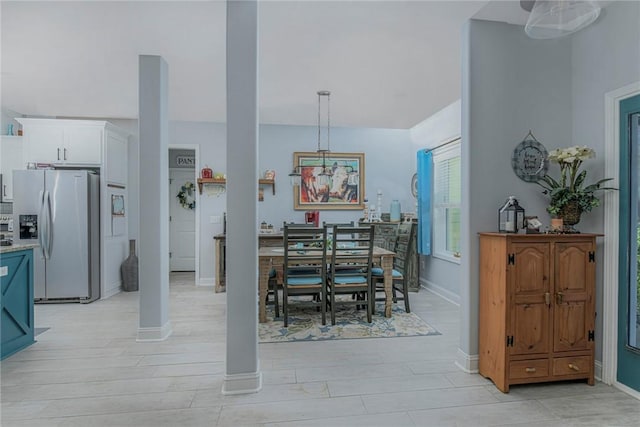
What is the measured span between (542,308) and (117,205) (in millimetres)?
5444

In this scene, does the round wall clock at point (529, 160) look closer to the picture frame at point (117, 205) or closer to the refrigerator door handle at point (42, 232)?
the picture frame at point (117, 205)

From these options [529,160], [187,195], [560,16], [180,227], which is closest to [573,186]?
[529,160]

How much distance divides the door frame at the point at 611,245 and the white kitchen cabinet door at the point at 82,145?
5732 mm

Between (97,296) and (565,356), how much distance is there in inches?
210

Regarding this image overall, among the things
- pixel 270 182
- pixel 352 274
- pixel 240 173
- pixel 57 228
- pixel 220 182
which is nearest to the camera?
pixel 240 173

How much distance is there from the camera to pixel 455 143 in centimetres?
468

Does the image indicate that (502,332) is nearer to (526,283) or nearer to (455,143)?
(526,283)

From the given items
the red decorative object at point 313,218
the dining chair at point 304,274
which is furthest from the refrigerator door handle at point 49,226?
the red decorative object at point 313,218

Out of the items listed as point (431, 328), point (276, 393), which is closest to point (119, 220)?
point (276, 393)

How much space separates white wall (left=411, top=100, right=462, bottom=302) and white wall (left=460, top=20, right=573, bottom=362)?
1804 mm

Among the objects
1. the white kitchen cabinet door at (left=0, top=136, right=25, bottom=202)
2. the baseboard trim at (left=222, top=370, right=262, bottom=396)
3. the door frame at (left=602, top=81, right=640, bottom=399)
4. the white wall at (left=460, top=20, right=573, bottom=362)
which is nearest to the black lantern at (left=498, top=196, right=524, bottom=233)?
the white wall at (left=460, top=20, right=573, bottom=362)

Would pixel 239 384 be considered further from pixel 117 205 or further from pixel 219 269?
pixel 117 205

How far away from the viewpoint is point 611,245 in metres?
2.45

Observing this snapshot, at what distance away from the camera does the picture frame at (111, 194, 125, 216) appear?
5.04 meters
